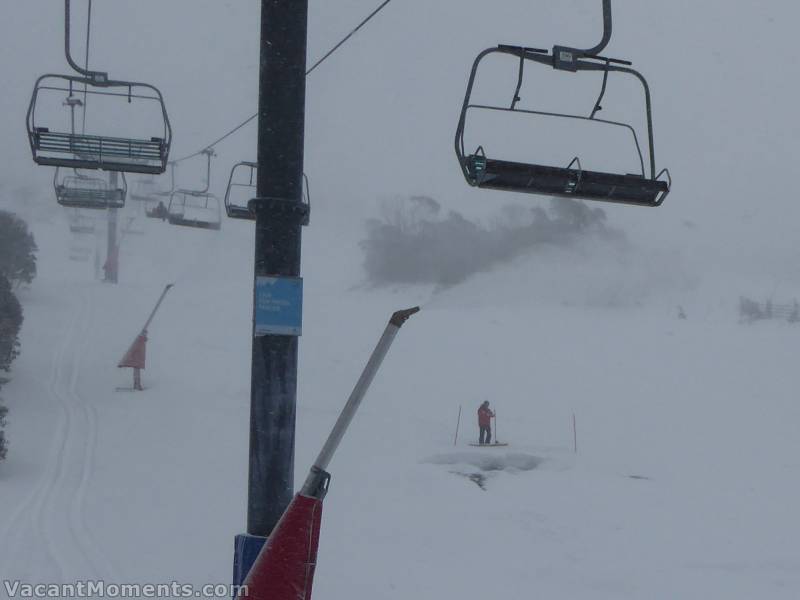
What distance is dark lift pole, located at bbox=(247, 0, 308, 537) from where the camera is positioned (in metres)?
4.08

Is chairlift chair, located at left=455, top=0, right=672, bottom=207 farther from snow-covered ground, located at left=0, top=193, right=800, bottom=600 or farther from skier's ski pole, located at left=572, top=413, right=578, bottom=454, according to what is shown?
skier's ski pole, located at left=572, top=413, right=578, bottom=454

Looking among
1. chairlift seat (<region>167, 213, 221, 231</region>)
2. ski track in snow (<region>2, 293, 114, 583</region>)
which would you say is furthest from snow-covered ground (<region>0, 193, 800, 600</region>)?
chairlift seat (<region>167, 213, 221, 231</region>)

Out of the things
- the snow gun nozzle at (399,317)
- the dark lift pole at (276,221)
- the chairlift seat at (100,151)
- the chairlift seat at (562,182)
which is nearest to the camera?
the snow gun nozzle at (399,317)

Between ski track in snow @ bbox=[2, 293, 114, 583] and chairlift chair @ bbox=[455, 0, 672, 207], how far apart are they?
566 cm

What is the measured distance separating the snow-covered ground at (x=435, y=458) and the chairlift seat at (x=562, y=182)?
18.3 feet

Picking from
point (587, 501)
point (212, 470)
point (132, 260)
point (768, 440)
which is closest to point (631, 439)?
point (768, 440)

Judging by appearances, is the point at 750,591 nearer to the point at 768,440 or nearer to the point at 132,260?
the point at 768,440

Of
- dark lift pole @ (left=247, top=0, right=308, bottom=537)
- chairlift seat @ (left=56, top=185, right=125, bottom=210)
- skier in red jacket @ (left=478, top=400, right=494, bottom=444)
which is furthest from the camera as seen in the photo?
skier in red jacket @ (left=478, top=400, right=494, bottom=444)

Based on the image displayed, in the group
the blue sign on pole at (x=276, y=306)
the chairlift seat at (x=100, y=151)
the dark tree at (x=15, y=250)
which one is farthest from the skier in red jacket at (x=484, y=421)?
the dark tree at (x=15, y=250)

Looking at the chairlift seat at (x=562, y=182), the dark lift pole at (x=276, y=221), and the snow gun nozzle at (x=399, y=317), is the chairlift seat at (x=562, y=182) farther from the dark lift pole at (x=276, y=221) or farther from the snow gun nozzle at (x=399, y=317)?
the dark lift pole at (x=276, y=221)

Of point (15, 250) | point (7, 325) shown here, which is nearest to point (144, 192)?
point (7, 325)

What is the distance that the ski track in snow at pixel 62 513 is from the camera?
313 inches

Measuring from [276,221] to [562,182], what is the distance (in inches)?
51.8

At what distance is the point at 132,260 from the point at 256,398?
58.1 m
